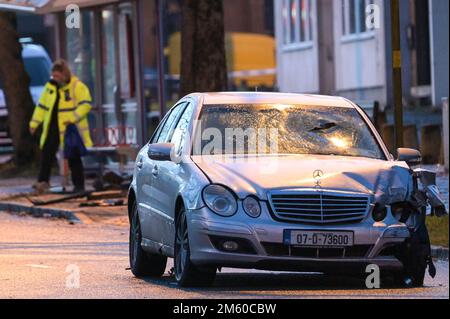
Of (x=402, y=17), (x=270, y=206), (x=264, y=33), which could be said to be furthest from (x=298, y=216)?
(x=264, y=33)

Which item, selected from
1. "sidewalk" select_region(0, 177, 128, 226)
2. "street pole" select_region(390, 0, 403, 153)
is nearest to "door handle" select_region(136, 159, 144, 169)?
"street pole" select_region(390, 0, 403, 153)

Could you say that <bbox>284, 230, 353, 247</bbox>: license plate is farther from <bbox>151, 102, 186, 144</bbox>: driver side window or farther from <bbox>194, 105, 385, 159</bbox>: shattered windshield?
<bbox>151, 102, 186, 144</bbox>: driver side window

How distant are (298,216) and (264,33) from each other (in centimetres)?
7473

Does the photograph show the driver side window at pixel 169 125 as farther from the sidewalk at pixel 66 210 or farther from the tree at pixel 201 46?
the tree at pixel 201 46

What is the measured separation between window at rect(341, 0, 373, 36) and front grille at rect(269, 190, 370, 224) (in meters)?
27.9

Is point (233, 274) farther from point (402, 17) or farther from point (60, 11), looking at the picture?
point (402, 17)

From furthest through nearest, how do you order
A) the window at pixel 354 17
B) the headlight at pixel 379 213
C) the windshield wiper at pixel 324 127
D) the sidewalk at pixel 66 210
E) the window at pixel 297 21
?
the window at pixel 297 21 < the window at pixel 354 17 < the sidewalk at pixel 66 210 < the windshield wiper at pixel 324 127 < the headlight at pixel 379 213

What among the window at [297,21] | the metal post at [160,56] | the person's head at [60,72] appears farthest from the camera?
the window at [297,21]

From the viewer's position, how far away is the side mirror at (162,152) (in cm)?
1323

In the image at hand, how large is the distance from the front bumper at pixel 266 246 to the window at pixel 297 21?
32.7 metres

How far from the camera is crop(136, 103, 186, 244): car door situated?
13609 millimetres

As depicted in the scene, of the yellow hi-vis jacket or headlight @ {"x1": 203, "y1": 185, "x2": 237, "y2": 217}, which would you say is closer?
headlight @ {"x1": 203, "y1": 185, "x2": 237, "y2": 217}

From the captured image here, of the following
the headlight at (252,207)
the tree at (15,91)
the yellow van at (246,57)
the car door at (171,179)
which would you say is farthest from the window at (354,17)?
the headlight at (252,207)

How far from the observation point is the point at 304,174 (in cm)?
1241
